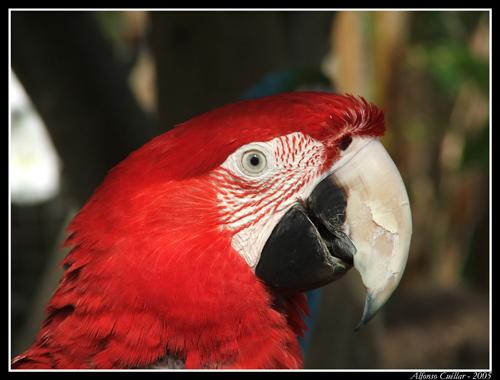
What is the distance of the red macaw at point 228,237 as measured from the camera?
3.25 feet

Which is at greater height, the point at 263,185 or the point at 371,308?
the point at 263,185

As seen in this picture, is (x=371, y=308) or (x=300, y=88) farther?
(x=300, y=88)

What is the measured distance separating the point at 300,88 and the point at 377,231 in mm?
1003

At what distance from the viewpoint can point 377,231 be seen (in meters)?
1.00

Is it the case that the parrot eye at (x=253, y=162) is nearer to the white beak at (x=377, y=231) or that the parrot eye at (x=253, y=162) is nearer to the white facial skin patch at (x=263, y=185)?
the white facial skin patch at (x=263, y=185)

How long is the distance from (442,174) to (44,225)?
10.1ft

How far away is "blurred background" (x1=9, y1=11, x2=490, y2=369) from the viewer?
5.77 ft

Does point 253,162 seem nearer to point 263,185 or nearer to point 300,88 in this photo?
point 263,185

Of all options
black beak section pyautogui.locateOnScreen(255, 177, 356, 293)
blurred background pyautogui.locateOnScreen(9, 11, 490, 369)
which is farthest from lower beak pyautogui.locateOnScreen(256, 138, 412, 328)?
blurred background pyautogui.locateOnScreen(9, 11, 490, 369)

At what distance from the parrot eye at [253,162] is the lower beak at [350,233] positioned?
0.08m

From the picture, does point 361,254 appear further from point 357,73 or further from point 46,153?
point 46,153

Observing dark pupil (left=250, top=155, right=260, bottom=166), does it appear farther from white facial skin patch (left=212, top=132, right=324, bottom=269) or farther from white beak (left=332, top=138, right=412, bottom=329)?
white beak (left=332, top=138, right=412, bottom=329)

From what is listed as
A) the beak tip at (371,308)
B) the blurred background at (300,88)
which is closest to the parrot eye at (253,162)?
the beak tip at (371,308)

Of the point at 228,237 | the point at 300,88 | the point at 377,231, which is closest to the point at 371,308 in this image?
the point at 377,231
